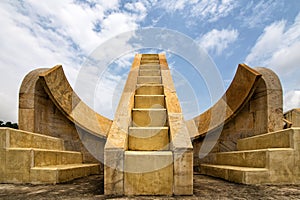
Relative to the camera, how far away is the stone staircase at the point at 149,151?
120 inches

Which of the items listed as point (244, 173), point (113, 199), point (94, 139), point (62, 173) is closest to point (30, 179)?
point (62, 173)

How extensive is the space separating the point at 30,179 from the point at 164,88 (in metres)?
3.39

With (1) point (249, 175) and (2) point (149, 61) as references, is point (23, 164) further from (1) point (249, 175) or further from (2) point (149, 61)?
(2) point (149, 61)

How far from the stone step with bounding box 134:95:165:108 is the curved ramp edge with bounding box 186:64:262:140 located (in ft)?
8.47

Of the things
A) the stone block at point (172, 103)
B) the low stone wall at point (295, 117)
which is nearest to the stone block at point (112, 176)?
the stone block at point (172, 103)

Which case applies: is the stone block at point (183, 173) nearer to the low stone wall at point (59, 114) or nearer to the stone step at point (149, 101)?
the stone step at point (149, 101)

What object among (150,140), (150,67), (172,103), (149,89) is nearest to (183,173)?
(150,140)

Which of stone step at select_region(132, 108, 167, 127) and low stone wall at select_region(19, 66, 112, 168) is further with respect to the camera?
low stone wall at select_region(19, 66, 112, 168)

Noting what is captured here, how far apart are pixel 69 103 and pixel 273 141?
5231 mm

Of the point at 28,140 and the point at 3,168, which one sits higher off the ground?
the point at 28,140

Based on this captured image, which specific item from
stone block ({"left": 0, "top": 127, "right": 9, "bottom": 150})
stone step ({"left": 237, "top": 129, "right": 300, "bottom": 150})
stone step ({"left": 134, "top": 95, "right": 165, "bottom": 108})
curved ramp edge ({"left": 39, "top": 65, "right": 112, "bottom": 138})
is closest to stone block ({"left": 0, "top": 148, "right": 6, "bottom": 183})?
stone block ({"left": 0, "top": 127, "right": 9, "bottom": 150})

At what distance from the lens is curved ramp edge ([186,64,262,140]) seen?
5938 mm

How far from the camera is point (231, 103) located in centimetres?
669

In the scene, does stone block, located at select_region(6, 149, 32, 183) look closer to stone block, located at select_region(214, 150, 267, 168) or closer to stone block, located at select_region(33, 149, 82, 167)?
stone block, located at select_region(33, 149, 82, 167)
